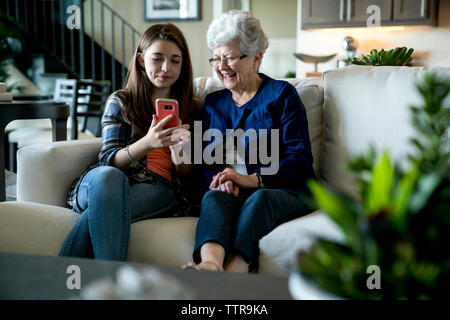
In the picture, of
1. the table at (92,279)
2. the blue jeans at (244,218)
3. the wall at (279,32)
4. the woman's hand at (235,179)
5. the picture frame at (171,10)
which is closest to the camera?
the table at (92,279)

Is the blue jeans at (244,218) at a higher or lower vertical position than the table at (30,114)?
lower

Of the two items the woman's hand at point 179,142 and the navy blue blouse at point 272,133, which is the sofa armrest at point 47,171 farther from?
the navy blue blouse at point 272,133

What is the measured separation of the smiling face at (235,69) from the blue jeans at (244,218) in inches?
18.0

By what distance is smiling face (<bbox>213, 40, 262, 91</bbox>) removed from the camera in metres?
1.84

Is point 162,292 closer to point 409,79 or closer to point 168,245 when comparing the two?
point 168,245

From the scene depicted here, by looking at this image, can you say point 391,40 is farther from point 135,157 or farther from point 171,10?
point 135,157

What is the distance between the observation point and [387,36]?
479 cm

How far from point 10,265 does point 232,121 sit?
1.01 meters

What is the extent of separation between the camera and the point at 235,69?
72.2 inches

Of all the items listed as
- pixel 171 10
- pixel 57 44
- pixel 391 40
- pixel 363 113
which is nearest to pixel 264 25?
pixel 171 10

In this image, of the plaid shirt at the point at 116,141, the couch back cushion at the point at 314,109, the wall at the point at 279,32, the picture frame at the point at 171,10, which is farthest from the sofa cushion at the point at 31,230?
the wall at the point at 279,32

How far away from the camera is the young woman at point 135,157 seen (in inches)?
59.2

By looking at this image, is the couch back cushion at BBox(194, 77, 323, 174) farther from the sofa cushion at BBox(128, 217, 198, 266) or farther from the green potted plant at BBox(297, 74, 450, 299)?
the green potted plant at BBox(297, 74, 450, 299)
